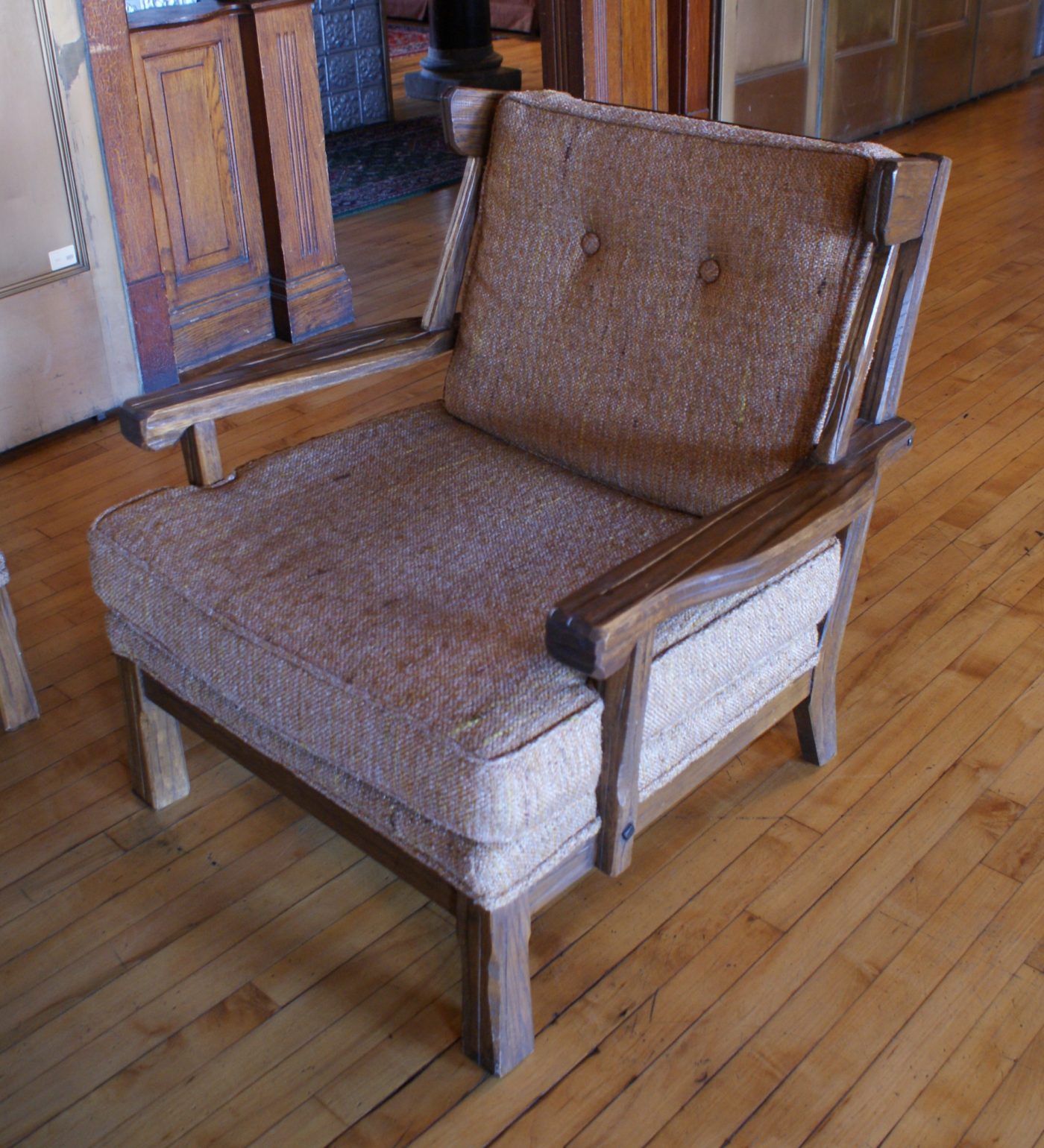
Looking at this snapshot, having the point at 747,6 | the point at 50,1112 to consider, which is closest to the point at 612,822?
the point at 50,1112

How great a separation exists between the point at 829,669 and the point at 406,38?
6.65 metres

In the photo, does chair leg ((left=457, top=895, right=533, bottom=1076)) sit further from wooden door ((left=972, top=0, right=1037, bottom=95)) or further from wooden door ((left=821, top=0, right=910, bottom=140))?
wooden door ((left=972, top=0, right=1037, bottom=95))

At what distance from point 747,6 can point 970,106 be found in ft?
5.55

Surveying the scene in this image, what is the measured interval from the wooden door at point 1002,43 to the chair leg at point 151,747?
5.20 metres

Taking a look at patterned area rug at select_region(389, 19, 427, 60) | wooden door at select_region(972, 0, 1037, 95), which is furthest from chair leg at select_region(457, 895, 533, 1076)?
patterned area rug at select_region(389, 19, 427, 60)

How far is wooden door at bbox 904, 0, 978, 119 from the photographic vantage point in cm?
522

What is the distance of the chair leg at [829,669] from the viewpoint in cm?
158

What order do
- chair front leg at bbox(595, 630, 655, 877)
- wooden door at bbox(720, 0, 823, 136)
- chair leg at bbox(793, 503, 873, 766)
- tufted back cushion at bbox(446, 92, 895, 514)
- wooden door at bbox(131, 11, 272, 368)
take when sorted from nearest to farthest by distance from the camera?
chair front leg at bbox(595, 630, 655, 877), tufted back cushion at bbox(446, 92, 895, 514), chair leg at bbox(793, 503, 873, 766), wooden door at bbox(131, 11, 272, 368), wooden door at bbox(720, 0, 823, 136)

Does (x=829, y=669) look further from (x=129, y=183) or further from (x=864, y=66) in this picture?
(x=864, y=66)

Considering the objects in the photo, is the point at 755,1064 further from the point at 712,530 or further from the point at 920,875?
the point at 712,530

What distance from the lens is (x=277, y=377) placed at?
164 cm

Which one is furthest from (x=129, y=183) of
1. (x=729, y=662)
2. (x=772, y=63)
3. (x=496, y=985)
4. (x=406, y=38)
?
(x=406, y=38)

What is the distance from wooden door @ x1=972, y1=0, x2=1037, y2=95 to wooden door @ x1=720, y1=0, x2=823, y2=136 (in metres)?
1.21

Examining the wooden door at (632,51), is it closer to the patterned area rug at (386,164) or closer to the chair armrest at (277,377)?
the patterned area rug at (386,164)
